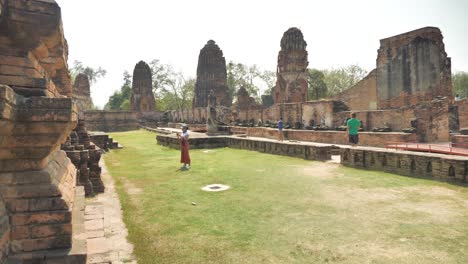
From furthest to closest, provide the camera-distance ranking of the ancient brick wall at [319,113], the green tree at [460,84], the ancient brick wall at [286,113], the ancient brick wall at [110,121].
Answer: the green tree at [460,84] → the ancient brick wall at [110,121] → the ancient brick wall at [286,113] → the ancient brick wall at [319,113]

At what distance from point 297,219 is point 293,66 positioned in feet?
71.1

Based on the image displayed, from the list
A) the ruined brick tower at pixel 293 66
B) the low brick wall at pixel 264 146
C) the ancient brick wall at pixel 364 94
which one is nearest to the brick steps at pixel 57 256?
the low brick wall at pixel 264 146

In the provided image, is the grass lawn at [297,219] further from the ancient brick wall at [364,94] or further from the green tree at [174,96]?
the green tree at [174,96]

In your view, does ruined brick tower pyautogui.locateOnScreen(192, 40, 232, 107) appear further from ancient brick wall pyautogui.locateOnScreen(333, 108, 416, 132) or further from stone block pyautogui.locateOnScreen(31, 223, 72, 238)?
stone block pyautogui.locateOnScreen(31, 223, 72, 238)

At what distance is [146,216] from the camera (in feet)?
12.9

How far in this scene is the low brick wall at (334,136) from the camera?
10.6 meters

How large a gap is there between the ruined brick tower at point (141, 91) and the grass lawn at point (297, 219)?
103ft

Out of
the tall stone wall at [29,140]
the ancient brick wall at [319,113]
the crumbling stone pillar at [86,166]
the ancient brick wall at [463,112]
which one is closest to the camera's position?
the tall stone wall at [29,140]

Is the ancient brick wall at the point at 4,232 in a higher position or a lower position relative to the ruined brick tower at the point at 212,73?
lower

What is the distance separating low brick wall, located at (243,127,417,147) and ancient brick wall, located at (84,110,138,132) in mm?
18075

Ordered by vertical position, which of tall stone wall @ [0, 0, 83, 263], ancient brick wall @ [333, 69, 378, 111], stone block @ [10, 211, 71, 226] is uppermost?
ancient brick wall @ [333, 69, 378, 111]

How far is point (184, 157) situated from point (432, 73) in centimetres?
1239

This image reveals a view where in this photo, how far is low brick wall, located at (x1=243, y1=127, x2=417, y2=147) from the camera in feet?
34.8

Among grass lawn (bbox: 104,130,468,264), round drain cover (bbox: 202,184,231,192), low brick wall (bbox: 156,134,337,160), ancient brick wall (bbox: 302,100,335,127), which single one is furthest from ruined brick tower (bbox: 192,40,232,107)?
round drain cover (bbox: 202,184,231,192)
